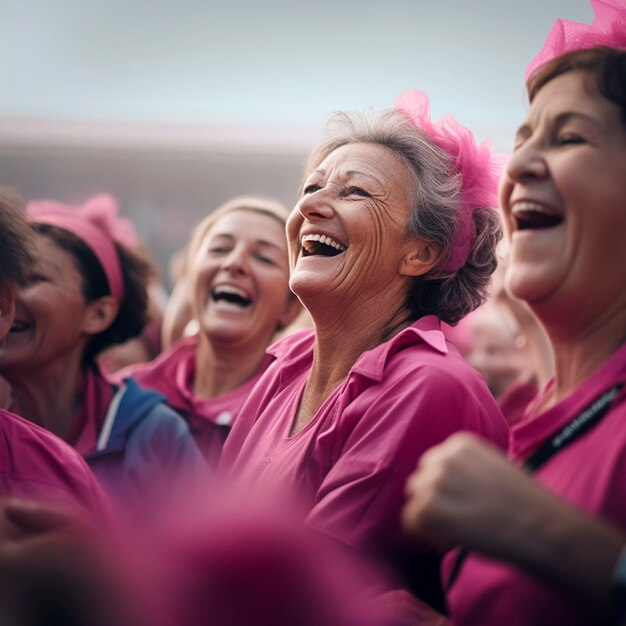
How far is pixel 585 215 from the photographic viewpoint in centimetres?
173

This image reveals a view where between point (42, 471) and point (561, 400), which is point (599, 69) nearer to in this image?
point (561, 400)

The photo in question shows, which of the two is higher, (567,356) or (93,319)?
(567,356)

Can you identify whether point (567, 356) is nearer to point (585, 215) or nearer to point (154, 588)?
point (585, 215)

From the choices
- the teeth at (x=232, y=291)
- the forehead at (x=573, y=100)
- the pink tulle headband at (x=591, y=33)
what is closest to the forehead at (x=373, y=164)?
the pink tulle headband at (x=591, y=33)

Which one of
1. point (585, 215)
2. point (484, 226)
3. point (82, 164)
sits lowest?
point (82, 164)

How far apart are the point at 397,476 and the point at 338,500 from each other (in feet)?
0.47

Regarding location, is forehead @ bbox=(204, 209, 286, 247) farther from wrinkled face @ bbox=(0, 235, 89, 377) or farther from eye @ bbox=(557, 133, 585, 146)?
eye @ bbox=(557, 133, 585, 146)

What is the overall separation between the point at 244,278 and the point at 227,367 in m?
0.41

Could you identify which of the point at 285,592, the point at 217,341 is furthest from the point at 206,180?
the point at 285,592

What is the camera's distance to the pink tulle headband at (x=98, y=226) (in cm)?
379

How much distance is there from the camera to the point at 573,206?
174 centimetres

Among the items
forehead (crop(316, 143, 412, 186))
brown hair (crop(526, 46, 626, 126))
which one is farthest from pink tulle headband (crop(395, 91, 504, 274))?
brown hair (crop(526, 46, 626, 126))

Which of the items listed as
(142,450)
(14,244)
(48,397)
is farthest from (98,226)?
(14,244)

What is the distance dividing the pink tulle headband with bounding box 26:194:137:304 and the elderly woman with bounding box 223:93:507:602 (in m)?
1.19
